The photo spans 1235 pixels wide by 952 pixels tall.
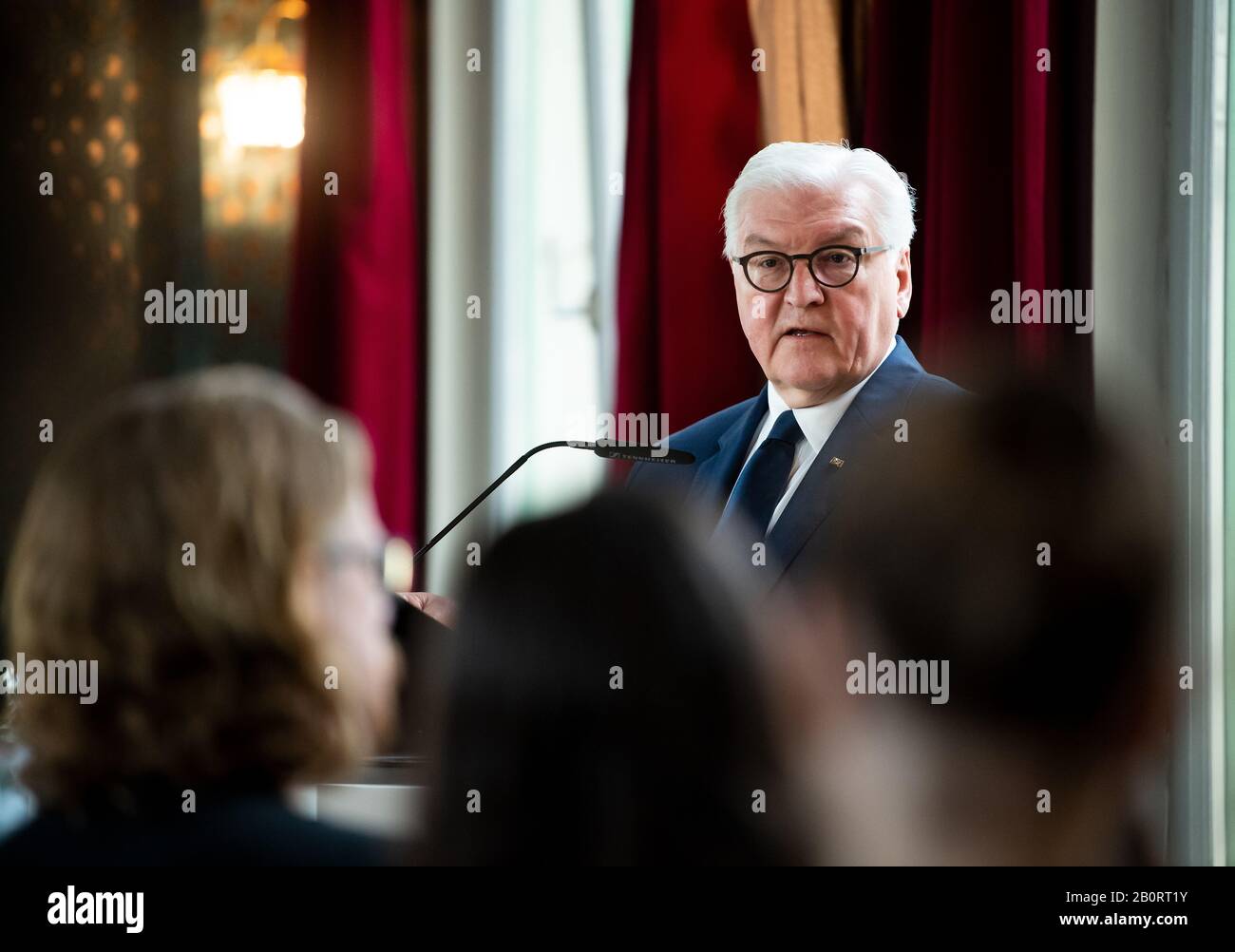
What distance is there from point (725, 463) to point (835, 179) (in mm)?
550

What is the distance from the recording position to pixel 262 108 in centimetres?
Result: 296

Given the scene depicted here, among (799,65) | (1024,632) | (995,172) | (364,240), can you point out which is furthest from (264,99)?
(1024,632)

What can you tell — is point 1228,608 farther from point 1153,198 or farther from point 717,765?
point 717,765

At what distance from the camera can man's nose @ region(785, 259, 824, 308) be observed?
254 cm

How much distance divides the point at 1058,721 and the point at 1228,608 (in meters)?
1.29

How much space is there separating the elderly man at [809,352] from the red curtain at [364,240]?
1.91 ft

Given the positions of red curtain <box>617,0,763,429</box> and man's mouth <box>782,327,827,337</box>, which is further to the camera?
red curtain <box>617,0,763,429</box>

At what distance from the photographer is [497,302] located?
290 cm

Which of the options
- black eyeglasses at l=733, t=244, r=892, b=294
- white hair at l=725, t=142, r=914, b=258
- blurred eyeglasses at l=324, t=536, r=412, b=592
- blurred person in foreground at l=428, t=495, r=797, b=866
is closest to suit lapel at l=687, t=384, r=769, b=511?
black eyeglasses at l=733, t=244, r=892, b=294

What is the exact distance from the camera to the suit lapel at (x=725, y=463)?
2578mm

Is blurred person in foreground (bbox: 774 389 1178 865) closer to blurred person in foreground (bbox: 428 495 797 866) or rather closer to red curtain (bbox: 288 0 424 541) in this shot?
blurred person in foreground (bbox: 428 495 797 866)

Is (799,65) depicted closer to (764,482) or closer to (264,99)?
(764,482)

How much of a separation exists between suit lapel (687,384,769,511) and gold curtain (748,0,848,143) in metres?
0.53
